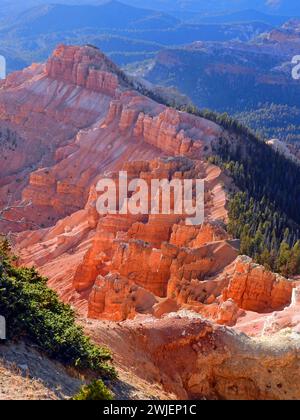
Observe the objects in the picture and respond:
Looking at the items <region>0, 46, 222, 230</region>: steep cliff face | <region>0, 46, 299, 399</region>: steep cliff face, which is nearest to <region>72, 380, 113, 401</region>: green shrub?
<region>0, 46, 299, 399</region>: steep cliff face

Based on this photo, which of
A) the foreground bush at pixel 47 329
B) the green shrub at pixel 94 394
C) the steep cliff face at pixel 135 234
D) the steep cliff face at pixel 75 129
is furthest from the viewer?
the steep cliff face at pixel 75 129

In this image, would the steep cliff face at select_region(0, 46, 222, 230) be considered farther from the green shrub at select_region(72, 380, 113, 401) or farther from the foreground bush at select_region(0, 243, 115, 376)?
the green shrub at select_region(72, 380, 113, 401)

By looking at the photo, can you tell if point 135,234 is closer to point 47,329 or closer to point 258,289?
point 258,289

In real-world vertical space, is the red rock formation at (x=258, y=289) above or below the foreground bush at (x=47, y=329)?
below

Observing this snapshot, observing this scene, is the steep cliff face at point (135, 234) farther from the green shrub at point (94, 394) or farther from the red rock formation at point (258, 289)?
the green shrub at point (94, 394)

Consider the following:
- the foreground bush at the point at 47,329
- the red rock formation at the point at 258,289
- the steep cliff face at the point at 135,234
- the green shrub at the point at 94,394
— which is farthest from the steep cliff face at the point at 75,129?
the green shrub at the point at 94,394
